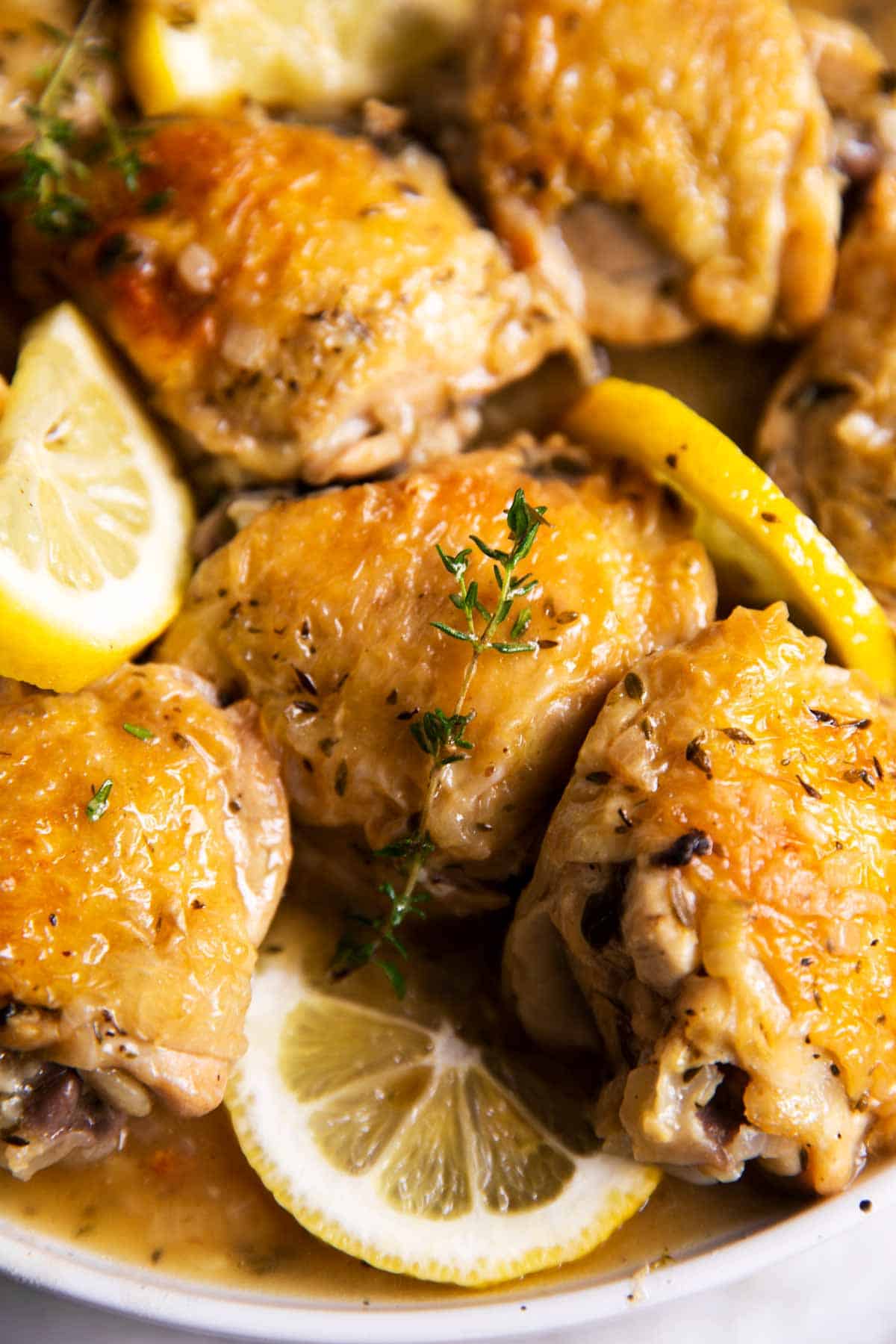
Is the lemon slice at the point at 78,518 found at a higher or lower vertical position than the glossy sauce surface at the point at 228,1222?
higher

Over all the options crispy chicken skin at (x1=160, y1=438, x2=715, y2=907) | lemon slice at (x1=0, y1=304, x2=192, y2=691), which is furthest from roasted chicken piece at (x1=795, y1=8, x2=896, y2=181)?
lemon slice at (x1=0, y1=304, x2=192, y2=691)

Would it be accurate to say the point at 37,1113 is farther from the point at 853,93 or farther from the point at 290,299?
the point at 853,93

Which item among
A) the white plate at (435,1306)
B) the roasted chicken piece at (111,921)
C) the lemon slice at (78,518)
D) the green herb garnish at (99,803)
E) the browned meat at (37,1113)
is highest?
the lemon slice at (78,518)

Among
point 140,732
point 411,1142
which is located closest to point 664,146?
point 140,732

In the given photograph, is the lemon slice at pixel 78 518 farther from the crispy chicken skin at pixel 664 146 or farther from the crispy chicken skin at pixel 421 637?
the crispy chicken skin at pixel 664 146

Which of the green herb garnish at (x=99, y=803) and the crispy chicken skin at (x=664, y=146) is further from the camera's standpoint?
the crispy chicken skin at (x=664, y=146)

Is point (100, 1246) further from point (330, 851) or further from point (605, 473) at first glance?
point (605, 473)

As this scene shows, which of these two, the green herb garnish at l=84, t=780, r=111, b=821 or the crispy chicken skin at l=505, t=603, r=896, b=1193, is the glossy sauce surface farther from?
the green herb garnish at l=84, t=780, r=111, b=821

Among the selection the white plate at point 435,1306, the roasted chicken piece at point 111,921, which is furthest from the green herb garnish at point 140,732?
the white plate at point 435,1306
